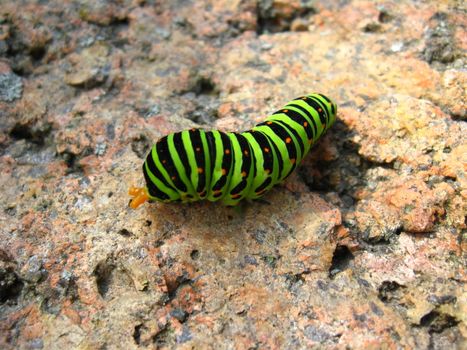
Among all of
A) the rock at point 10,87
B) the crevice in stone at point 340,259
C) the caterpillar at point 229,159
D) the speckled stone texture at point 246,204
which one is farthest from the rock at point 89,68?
the crevice in stone at point 340,259

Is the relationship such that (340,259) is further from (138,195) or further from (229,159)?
(138,195)

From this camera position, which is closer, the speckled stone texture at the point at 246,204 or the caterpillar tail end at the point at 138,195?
the speckled stone texture at the point at 246,204

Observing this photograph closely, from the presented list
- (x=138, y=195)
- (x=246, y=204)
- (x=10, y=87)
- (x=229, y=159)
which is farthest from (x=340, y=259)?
(x=10, y=87)

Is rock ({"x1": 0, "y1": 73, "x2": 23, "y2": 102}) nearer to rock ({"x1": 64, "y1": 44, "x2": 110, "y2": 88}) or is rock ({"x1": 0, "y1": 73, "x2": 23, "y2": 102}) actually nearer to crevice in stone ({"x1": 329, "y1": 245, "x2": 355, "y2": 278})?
rock ({"x1": 64, "y1": 44, "x2": 110, "y2": 88})

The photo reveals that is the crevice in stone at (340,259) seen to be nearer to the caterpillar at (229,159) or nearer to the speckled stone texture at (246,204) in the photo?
the speckled stone texture at (246,204)

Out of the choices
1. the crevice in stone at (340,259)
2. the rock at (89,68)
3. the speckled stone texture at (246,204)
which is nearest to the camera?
the speckled stone texture at (246,204)

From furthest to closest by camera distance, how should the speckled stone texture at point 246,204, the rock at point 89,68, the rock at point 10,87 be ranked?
1. the rock at point 89,68
2. the rock at point 10,87
3. the speckled stone texture at point 246,204

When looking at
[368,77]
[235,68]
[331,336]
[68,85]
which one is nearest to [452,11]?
[368,77]

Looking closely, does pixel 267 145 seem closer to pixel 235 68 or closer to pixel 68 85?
pixel 235 68
